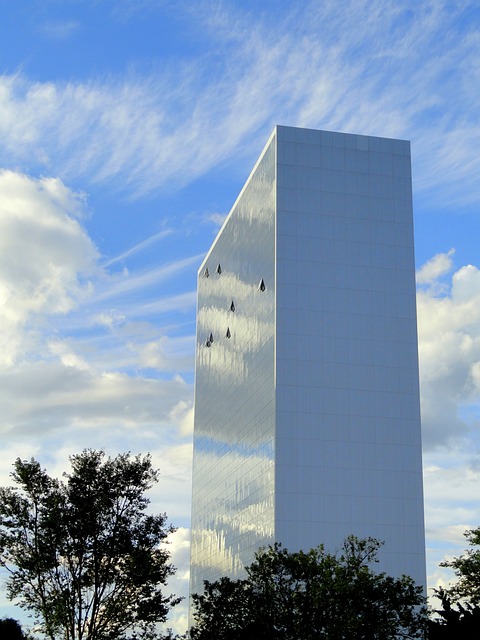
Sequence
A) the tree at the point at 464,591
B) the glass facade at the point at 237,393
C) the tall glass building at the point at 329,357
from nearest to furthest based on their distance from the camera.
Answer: the tree at the point at 464,591 < the tall glass building at the point at 329,357 < the glass facade at the point at 237,393

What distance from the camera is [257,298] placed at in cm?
11506

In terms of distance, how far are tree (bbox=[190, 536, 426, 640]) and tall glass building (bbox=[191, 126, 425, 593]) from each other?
38208mm

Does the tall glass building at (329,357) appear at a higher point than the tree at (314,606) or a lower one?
higher

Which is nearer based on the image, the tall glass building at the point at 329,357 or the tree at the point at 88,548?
the tree at the point at 88,548

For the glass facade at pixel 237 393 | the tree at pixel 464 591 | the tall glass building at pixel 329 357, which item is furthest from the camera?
the glass facade at pixel 237 393

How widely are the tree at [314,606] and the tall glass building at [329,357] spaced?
1504 inches

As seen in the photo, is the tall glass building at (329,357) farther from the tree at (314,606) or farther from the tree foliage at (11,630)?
A: the tree foliage at (11,630)

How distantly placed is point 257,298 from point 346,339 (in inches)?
546

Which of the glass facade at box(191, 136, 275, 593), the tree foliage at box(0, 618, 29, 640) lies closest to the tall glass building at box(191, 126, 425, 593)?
the glass facade at box(191, 136, 275, 593)

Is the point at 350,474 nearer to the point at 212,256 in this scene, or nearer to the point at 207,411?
the point at 207,411

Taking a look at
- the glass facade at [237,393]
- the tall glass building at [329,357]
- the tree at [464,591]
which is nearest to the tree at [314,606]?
the tree at [464,591]

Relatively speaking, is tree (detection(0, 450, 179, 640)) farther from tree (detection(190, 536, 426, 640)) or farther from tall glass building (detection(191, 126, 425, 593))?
tall glass building (detection(191, 126, 425, 593))

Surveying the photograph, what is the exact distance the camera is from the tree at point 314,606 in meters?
55.4

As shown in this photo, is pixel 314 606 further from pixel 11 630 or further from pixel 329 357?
pixel 329 357
